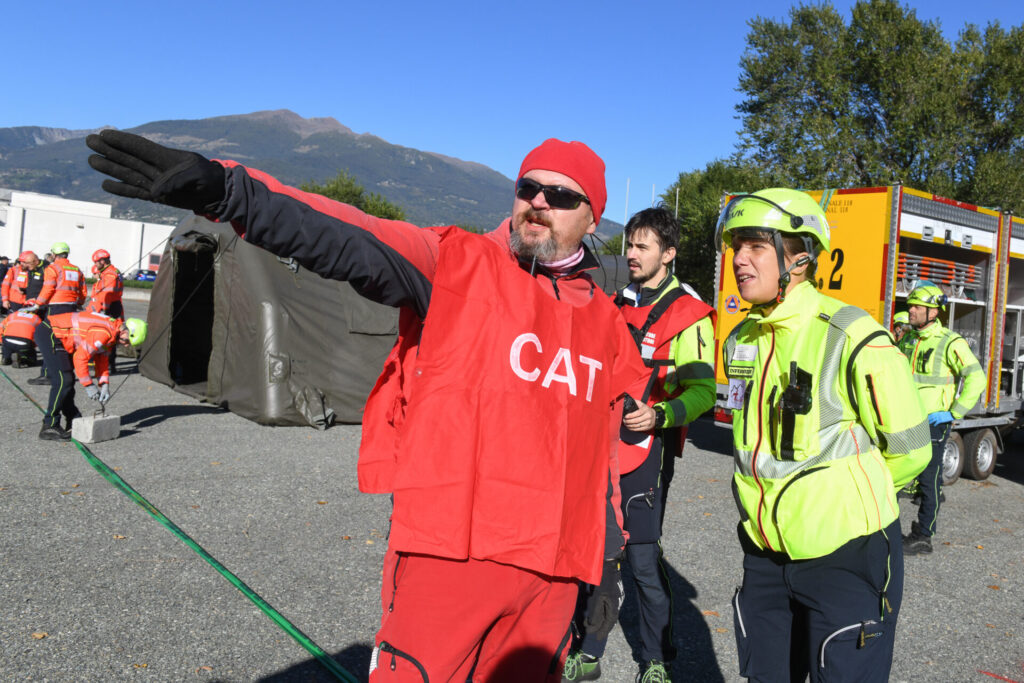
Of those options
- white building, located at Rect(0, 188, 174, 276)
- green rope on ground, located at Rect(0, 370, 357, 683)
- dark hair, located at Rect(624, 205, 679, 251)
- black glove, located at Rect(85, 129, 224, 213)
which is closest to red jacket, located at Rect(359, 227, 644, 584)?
black glove, located at Rect(85, 129, 224, 213)

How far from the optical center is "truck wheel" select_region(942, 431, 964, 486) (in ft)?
30.5

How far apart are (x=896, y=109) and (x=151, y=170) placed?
86.0 ft

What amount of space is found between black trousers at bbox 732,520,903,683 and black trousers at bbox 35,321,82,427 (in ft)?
27.4

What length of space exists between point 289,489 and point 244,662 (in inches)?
137

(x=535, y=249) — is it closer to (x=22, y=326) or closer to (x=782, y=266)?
(x=782, y=266)

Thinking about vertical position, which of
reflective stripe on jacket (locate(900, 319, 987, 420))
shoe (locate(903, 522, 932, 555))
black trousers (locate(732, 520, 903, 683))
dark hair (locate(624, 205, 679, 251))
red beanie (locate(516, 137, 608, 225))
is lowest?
shoe (locate(903, 522, 932, 555))

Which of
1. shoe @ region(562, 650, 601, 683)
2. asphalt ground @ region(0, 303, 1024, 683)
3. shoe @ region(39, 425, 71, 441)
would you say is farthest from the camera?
shoe @ region(39, 425, 71, 441)

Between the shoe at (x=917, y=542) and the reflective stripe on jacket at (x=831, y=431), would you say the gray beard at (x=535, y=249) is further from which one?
the shoe at (x=917, y=542)

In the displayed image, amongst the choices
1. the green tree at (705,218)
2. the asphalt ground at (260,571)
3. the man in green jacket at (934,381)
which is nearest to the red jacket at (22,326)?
the asphalt ground at (260,571)

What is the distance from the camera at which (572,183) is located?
204cm

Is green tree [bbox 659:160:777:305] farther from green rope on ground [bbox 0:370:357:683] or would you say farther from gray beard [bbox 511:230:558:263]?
gray beard [bbox 511:230:558:263]

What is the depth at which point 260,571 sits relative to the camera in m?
5.04

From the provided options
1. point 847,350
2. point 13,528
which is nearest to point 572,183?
point 847,350

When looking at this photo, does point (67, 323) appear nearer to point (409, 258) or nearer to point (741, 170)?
point (409, 258)
